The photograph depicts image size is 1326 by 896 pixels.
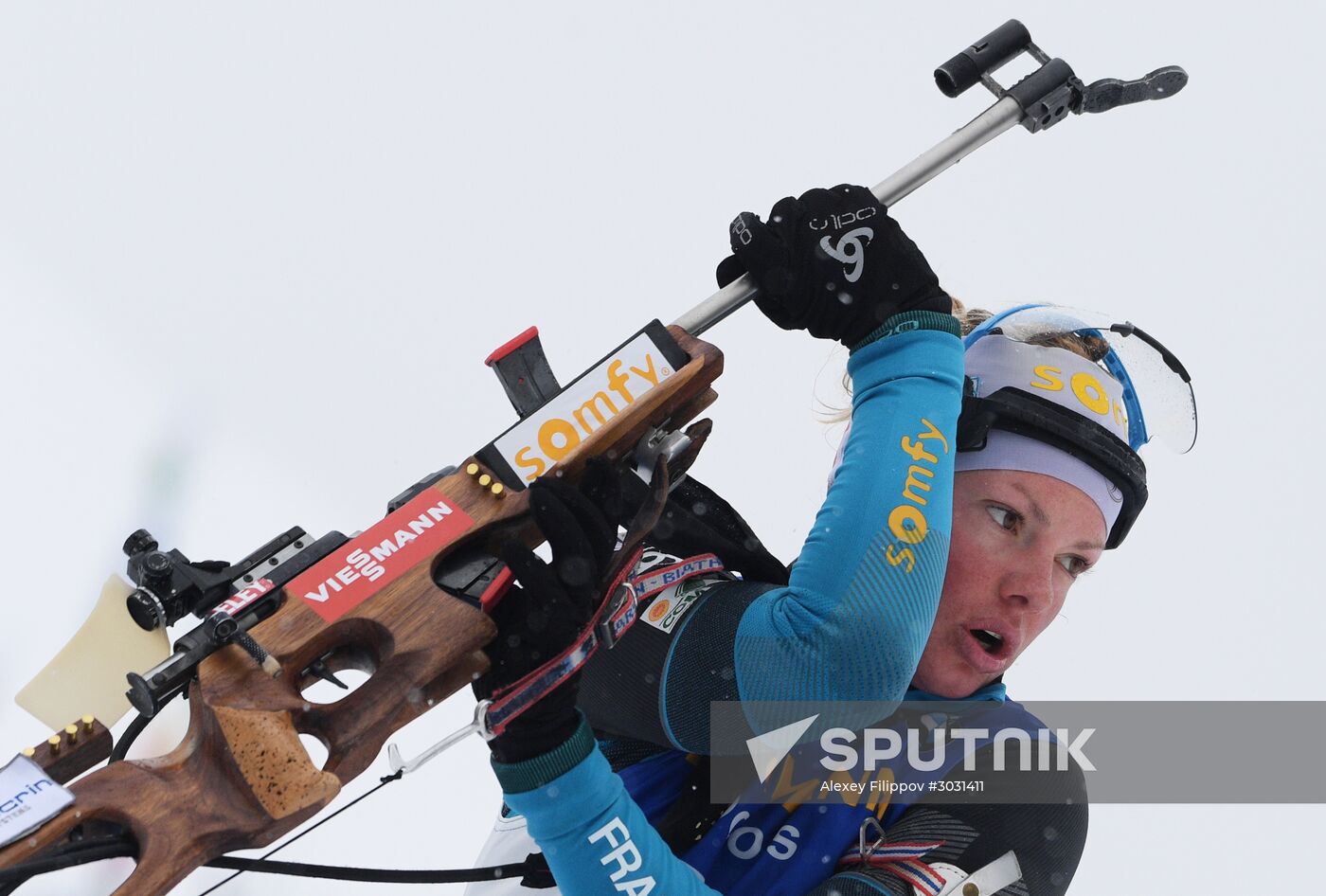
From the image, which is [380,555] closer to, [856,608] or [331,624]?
[331,624]

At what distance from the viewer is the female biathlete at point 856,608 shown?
185cm

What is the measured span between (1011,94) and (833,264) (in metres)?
0.47

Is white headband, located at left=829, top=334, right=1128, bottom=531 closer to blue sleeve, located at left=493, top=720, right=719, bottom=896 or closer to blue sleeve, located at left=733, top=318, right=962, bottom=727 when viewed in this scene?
blue sleeve, located at left=733, top=318, right=962, bottom=727

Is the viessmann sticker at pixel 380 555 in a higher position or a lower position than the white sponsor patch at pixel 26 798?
higher

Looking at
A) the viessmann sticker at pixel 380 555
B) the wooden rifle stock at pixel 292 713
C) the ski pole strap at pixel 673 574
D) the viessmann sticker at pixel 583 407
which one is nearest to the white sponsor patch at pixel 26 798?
the wooden rifle stock at pixel 292 713

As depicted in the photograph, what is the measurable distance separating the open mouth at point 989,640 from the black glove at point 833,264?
1.63 feet

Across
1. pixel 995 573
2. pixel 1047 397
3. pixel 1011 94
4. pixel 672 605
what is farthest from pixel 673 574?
pixel 1011 94

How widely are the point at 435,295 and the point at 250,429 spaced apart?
22.0 inches

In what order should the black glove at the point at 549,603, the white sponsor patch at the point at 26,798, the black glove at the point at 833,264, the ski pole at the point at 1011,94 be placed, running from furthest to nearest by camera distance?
the ski pole at the point at 1011,94 → the black glove at the point at 833,264 → the black glove at the point at 549,603 → the white sponsor patch at the point at 26,798

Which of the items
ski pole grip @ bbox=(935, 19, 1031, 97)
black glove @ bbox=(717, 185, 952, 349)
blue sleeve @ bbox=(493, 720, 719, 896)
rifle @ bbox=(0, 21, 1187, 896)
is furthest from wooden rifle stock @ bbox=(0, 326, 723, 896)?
ski pole grip @ bbox=(935, 19, 1031, 97)

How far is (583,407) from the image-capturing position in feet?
6.30

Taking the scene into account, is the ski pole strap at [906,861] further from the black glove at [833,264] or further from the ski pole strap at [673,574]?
the black glove at [833,264]

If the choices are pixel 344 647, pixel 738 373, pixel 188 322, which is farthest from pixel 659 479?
pixel 188 322

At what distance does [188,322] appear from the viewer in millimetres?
3588
